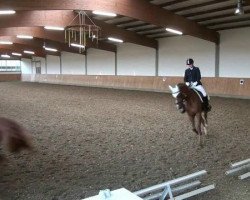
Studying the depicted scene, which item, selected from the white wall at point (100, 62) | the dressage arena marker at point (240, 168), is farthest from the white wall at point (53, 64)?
the dressage arena marker at point (240, 168)

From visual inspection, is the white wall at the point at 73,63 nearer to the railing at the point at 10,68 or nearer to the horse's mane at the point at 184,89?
the railing at the point at 10,68

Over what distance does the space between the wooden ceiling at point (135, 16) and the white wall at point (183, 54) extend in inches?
37.2

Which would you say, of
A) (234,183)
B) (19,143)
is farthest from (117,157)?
(19,143)

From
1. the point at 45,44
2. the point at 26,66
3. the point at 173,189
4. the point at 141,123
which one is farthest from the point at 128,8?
the point at 26,66

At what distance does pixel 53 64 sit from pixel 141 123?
33.4 meters

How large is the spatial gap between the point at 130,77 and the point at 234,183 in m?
19.3

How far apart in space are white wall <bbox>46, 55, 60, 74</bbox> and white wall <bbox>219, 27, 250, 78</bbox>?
25022 mm

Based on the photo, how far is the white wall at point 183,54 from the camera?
1970cm

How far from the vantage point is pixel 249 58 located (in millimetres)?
17422

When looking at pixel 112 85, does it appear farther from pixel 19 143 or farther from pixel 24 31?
pixel 19 143

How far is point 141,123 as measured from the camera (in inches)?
369

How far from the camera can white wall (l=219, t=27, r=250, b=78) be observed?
17.5 metres

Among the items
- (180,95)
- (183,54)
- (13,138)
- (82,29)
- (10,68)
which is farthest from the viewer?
(10,68)

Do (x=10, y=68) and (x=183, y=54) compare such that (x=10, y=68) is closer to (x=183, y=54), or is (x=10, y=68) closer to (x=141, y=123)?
(x=183, y=54)
